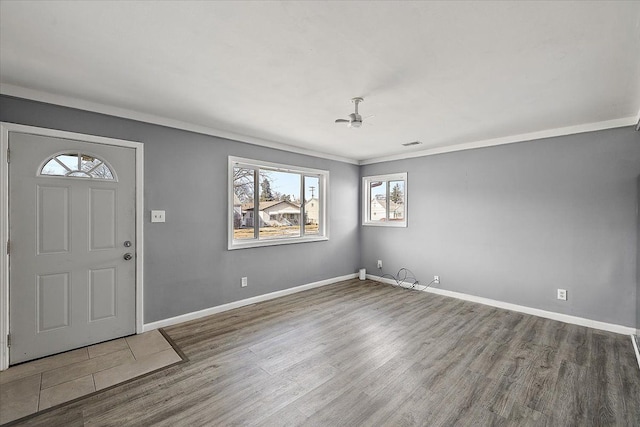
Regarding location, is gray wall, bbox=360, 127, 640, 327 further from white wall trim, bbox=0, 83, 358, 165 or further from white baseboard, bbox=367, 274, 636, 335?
white wall trim, bbox=0, 83, 358, 165

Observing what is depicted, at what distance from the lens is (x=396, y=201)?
547 centimetres

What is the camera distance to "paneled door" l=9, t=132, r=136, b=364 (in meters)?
2.58

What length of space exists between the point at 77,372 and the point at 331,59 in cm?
330

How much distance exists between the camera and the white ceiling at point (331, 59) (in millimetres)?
1588

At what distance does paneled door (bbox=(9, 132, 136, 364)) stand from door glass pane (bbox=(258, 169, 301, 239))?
181 cm

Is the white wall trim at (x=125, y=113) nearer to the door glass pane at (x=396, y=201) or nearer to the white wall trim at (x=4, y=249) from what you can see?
the white wall trim at (x=4, y=249)

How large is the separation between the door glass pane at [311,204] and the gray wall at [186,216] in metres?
0.69

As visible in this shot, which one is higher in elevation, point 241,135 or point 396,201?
point 241,135

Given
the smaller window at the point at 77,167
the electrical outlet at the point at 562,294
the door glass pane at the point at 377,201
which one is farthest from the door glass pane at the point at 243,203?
the electrical outlet at the point at 562,294

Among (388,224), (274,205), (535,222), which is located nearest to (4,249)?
(274,205)

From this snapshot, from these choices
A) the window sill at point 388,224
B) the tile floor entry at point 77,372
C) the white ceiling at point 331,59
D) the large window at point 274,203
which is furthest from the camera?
the window sill at point 388,224

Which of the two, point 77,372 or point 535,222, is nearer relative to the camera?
point 77,372

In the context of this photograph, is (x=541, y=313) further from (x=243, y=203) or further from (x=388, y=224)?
(x=243, y=203)

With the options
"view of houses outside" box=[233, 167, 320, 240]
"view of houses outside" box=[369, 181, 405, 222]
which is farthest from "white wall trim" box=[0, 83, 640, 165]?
"view of houses outside" box=[369, 181, 405, 222]
